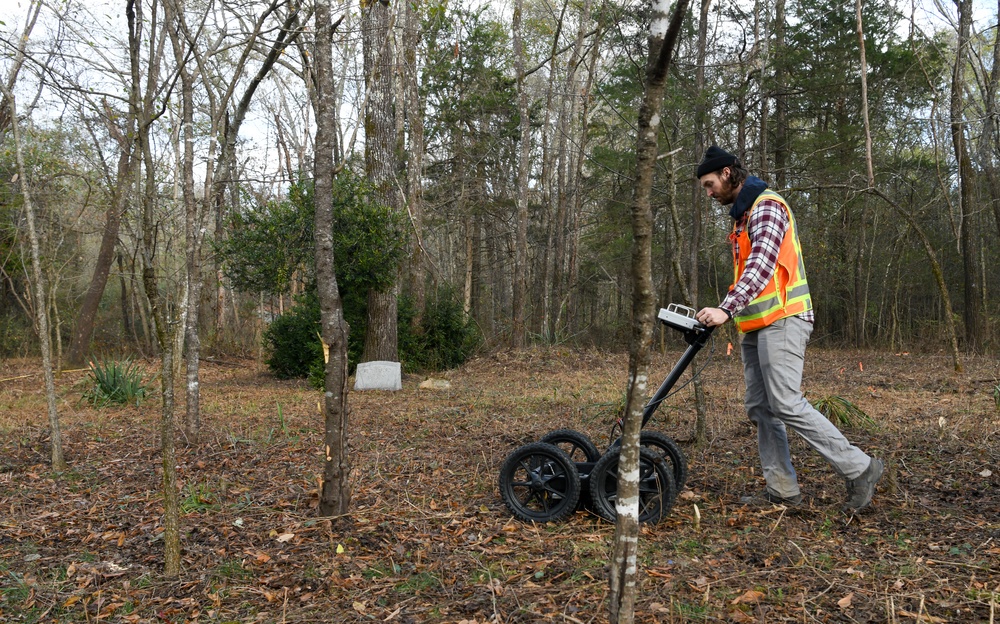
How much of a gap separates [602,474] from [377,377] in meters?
7.43

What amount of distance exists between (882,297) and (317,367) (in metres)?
15.5

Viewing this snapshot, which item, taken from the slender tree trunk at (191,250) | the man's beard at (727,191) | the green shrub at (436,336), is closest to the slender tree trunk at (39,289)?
the slender tree trunk at (191,250)

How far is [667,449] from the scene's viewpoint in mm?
3707

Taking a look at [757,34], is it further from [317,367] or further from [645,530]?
[645,530]

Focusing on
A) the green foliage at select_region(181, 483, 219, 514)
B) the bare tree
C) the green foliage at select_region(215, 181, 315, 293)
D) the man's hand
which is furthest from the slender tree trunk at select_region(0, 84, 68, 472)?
the green foliage at select_region(215, 181, 315, 293)

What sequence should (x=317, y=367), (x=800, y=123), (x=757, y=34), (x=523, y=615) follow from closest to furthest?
(x=523, y=615)
(x=317, y=367)
(x=757, y=34)
(x=800, y=123)

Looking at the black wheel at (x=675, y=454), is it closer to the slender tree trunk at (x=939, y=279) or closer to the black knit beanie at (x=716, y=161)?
the black knit beanie at (x=716, y=161)

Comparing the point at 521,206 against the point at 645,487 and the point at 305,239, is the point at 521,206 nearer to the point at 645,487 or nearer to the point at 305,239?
the point at 305,239

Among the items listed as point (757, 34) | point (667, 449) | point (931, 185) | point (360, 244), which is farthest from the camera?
point (931, 185)

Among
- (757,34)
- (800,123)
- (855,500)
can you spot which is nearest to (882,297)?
(800,123)

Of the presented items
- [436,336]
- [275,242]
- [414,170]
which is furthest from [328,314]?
[414,170]

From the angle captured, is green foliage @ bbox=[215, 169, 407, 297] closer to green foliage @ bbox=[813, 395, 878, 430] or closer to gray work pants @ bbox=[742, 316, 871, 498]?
green foliage @ bbox=[813, 395, 878, 430]

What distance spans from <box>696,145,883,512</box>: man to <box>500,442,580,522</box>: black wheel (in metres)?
1.09

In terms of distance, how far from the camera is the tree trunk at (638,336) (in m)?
2.20
